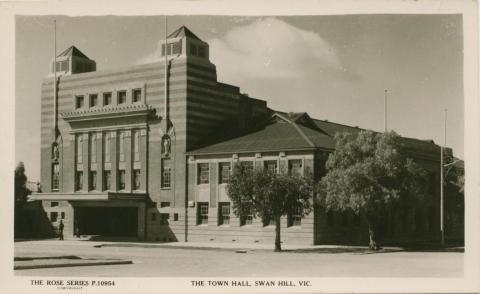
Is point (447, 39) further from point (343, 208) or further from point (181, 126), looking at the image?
point (181, 126)

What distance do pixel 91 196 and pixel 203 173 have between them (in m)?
8.01

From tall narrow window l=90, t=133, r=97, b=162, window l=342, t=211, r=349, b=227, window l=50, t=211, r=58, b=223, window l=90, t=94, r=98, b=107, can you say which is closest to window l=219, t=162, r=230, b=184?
window l=342, t=211, r=349, b=227

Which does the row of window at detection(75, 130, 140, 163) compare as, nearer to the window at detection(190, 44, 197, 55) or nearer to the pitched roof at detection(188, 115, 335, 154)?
the pitched roof at detection(188, 115, 335, 154)

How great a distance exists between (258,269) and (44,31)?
11498 mm

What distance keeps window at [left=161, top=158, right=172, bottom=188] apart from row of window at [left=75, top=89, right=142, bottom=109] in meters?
4.57

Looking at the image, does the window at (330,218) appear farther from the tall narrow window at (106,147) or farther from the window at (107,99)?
the window at (107,99)

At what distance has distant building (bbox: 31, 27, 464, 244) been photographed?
43250mm

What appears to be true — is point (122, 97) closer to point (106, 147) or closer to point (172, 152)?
point (106, 147)

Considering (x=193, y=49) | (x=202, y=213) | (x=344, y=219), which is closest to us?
(x=344, y=219)

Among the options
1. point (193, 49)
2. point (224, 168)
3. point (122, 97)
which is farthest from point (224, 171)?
point (122, 97)

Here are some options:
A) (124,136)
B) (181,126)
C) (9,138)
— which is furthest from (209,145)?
(9,138)

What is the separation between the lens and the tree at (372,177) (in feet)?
117

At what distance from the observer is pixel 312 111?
3541 centimetres

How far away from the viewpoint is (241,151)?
43.5m
